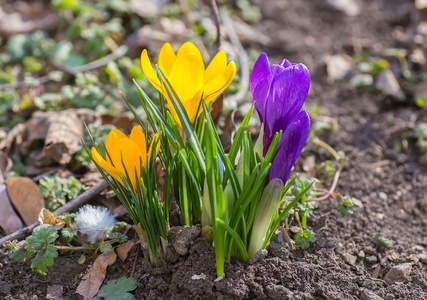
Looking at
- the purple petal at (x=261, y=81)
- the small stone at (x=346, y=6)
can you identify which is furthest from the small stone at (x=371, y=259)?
the small stone at (x=346, y=6)

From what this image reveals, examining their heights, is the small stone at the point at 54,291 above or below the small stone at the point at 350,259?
above

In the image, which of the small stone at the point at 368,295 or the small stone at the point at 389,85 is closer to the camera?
A: the small stone at the point at 368,295

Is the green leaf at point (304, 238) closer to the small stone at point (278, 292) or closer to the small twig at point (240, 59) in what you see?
the small stone at point (278, 292)

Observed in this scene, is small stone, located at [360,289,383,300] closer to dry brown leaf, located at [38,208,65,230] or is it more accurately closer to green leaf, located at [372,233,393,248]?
green leaf, located at [372,233,393,248]

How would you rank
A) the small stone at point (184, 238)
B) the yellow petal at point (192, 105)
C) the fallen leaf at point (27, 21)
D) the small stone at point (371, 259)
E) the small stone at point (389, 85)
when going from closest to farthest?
the yellow petal at point (192, 105), the small stone at point (184, 238), the small stone at point (371, 259), the small stone at point (389, 85), the fallen leaf at point (27, 21)

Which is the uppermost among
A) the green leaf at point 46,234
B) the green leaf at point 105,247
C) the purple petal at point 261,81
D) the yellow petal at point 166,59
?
the yellow petal at point 166,59

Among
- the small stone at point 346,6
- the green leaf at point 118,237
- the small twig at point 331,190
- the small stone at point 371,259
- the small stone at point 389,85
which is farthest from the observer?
the small stone at point 346,6

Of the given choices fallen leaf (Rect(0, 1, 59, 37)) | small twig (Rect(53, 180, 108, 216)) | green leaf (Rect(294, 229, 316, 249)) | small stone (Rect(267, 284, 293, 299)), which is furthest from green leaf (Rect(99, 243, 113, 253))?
fallen leaf (Rect(0, 1, 59, 37))
